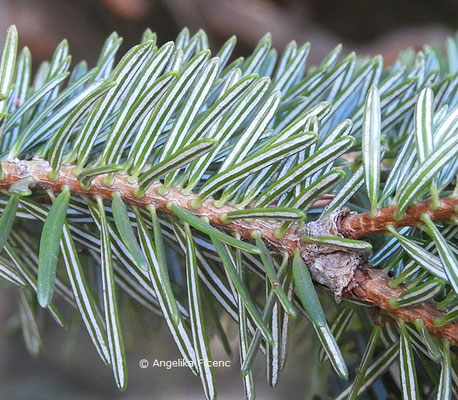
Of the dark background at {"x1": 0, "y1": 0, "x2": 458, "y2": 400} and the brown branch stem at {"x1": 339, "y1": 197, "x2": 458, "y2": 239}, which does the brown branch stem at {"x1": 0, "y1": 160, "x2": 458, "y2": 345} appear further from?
the dark background at {"x1": 0, "y1": 0, "x2": 458, "y2": 400}

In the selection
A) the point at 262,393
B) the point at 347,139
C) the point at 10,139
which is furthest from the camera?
the point at 262,393

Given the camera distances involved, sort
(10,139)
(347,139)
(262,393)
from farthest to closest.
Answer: (262,393) → (10,139) → (347,139)

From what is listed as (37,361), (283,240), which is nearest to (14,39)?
(283,240)

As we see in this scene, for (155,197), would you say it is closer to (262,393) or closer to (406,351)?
(406,351)

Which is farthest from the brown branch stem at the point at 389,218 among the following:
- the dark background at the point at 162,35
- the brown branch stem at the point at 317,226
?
the dark background at the point at 162,35

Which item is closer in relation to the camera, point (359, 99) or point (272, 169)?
point (272, 169)

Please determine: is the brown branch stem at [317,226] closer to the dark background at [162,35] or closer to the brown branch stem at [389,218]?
the brown branch stem at [389,218]

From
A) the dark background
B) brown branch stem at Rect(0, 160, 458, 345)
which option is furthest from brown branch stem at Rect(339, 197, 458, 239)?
the dark background
